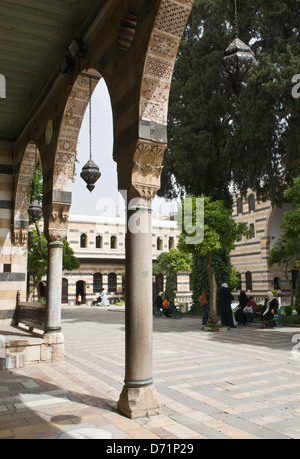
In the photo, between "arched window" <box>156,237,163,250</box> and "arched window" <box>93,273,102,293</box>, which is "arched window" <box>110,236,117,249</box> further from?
"arched window" <box>156,237,163,250</box>

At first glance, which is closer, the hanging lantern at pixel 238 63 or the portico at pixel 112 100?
the hanging lantern at pixel 238 63

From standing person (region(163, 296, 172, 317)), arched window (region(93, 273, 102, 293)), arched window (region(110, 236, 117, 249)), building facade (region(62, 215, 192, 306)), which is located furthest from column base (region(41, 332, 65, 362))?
arched window (region(110, 236, 117, 249))

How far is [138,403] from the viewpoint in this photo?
438 cm

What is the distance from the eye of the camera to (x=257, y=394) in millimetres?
5488

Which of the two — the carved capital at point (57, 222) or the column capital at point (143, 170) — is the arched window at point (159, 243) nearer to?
the carved capital at point (57, 222)

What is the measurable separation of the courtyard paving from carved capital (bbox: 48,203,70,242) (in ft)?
8.19

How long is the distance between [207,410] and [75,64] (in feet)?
18.3

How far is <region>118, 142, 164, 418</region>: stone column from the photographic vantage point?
4.49 meters

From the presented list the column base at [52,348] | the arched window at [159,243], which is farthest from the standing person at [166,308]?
the arched window at [159,243]

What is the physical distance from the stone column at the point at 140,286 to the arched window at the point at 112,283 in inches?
1290

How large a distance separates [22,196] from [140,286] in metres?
7.04

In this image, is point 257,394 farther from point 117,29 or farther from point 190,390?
point 117,29

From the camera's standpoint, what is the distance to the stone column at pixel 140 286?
14.7 ft

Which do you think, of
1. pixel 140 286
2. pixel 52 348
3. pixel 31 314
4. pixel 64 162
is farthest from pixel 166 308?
pixel 140 286
